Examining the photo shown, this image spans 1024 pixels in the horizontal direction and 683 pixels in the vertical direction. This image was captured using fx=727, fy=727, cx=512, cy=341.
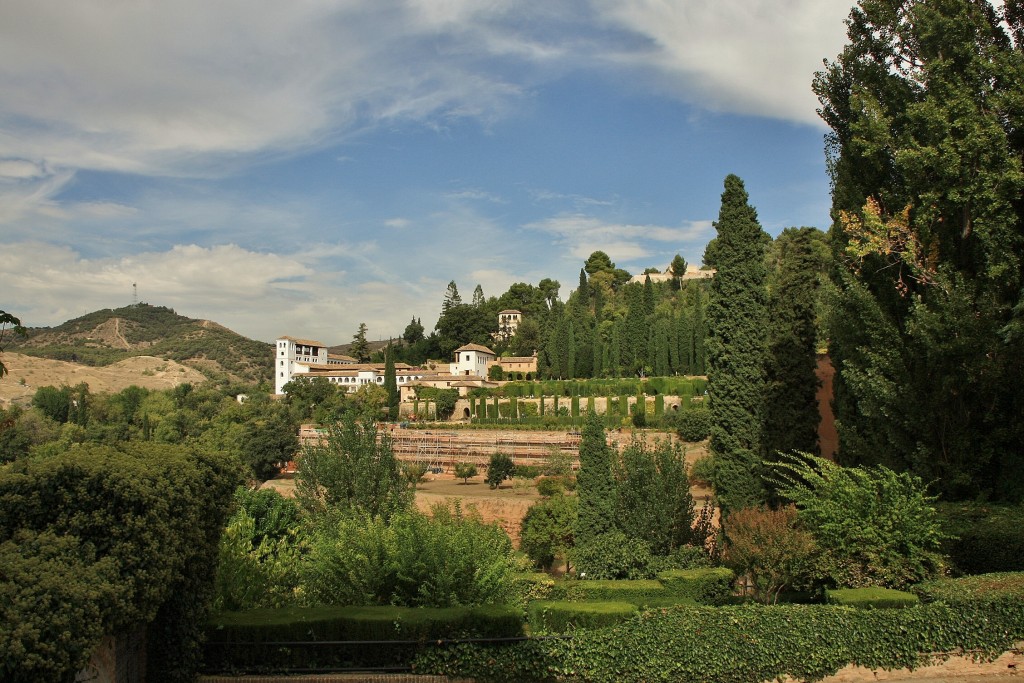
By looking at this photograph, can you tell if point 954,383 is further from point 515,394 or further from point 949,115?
point 515,394

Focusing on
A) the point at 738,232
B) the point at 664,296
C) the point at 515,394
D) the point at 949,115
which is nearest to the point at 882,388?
the point at 949,115

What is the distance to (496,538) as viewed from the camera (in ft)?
37.9

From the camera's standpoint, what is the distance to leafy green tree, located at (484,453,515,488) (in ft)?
119

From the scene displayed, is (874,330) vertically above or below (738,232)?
below

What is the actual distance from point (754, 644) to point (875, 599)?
1890mm

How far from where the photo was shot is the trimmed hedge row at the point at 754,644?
817 cm

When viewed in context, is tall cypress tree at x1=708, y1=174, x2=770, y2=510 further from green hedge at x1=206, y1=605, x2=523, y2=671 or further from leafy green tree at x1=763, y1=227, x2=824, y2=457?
green hedge at x1=206, y1=605, x2=523, y2=671

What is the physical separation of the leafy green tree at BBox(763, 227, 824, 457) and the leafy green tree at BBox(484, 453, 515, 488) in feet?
65.0

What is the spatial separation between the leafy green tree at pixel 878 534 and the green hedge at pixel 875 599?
0.79 m

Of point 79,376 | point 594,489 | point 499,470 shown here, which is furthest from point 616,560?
point 79,376

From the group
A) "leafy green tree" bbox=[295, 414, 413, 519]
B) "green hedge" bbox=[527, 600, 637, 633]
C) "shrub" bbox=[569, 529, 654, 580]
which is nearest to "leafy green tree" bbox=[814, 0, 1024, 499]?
"shrub" bbox=[569, 529, 654, 580]

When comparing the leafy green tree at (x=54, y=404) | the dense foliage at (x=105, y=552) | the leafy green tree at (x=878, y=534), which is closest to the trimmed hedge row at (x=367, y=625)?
the dense foliage at (x=105, y=552)

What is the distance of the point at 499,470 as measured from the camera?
36.4 m

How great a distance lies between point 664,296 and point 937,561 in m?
82.9
